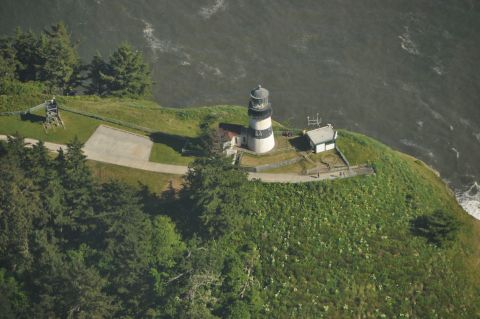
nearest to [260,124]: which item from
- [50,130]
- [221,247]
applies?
[221,247]

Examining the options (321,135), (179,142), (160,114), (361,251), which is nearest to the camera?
(361,251)

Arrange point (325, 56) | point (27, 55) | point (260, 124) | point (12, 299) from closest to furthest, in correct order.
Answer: point (12, 299) < point (260, 124) < point (27, 55) < point (325, 56)

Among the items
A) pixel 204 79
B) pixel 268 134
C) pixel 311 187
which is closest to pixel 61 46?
pixel 204 79

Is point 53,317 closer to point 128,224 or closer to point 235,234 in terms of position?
point 128,224

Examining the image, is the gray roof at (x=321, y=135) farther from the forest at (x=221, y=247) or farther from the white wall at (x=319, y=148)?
the forest at (x=221, y=247)

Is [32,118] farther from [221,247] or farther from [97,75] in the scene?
[221,247]

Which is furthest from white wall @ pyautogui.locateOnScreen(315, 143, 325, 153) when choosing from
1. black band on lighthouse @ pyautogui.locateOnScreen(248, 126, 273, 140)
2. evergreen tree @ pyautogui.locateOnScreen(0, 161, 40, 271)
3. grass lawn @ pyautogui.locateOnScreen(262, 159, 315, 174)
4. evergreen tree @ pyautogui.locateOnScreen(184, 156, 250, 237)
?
evergreen tree @ pyautogui.locateOnScreen(0, 161, 40, 271)
